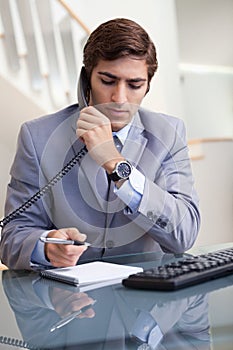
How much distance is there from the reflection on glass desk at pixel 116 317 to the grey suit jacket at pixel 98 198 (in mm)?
343

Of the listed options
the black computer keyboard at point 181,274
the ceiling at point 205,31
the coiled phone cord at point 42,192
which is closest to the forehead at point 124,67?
the coiled phone cord at point 42,192

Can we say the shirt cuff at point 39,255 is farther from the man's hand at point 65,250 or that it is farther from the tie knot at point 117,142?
the tie knot at point 117,142

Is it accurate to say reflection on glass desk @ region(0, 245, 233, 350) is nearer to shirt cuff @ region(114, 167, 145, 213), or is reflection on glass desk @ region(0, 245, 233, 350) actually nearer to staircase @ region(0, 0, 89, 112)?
shirt cuff @ region(114, 167, 145, 213)

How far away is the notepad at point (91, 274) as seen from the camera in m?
0.90

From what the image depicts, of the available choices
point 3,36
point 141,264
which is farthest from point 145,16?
point 141,264

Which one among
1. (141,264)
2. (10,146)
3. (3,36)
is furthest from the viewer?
(10,146)

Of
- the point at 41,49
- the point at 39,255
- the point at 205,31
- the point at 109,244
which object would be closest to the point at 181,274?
the point at 39,255

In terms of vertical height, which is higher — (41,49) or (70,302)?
(70,302)

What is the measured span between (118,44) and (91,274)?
592mm

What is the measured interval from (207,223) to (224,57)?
3.27 meters

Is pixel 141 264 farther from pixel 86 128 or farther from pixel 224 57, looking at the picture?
pixel 224 57

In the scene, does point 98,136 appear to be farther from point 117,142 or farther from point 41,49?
point 41,49

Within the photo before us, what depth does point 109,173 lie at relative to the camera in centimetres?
122

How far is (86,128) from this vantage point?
1274 mm
